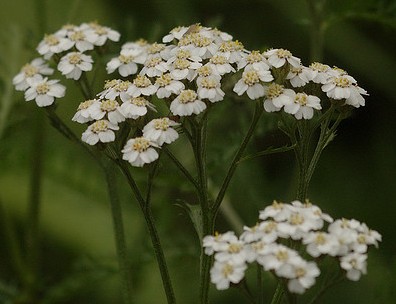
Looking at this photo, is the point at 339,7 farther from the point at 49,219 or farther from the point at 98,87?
the point at 49,219

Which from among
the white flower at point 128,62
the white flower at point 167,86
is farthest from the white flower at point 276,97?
the white flower at point 128,62

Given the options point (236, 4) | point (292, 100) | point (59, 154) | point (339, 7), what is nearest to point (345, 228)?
point (292, 100)

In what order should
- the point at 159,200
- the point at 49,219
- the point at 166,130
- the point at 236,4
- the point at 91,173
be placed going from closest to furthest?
1. the point at 166,130
2. the point at 159,200
3. the point at 91,173
4. the point at 49,219
5. the point at 236,4

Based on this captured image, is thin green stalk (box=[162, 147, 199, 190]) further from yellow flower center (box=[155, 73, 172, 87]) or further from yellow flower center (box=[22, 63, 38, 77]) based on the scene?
yellow flower center (box=[22, 63, 38, 77])

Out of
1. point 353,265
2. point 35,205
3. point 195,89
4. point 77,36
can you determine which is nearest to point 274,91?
point 195,89

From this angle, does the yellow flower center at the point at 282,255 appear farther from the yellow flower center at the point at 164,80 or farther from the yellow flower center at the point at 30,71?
the yellow flower center at the point at 30,71

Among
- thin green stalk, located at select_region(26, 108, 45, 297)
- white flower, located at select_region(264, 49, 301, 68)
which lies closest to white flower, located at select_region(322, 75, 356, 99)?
white flower, located at select_region(264, 49, 301, 68)
